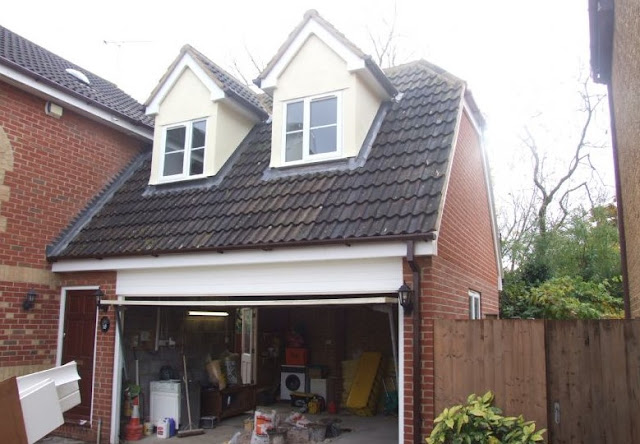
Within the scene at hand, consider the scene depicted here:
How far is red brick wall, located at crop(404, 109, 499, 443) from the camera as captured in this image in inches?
261

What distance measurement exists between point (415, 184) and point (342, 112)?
2.13 m

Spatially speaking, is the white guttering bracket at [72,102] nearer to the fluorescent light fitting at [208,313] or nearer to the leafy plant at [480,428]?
the fluorescent light fitting at [208,313]

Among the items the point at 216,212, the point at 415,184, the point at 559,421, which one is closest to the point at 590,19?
the point at 415,184

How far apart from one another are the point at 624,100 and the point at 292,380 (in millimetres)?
9209

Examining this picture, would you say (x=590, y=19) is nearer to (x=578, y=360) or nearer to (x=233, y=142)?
(x=578, y=360)

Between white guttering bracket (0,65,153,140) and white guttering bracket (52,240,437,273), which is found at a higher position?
white guttering bracket (0,65,153,140)

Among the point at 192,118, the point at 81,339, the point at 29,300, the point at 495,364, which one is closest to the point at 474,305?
the point at 495,364

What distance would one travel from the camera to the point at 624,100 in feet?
24.2

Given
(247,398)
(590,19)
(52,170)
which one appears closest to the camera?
(590,19)

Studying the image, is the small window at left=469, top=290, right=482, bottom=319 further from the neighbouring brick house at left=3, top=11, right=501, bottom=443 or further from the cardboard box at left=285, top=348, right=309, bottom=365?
the cardboard box at left=285, top=348, right=309, bottom=365

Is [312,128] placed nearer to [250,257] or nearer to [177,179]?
[250,257]

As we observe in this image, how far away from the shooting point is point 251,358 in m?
13.4

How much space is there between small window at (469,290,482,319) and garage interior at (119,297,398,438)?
1411 mm

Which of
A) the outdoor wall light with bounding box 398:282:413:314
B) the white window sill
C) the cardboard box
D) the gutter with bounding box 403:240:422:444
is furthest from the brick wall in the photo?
the gutter with bounding box 403:240:422:444
